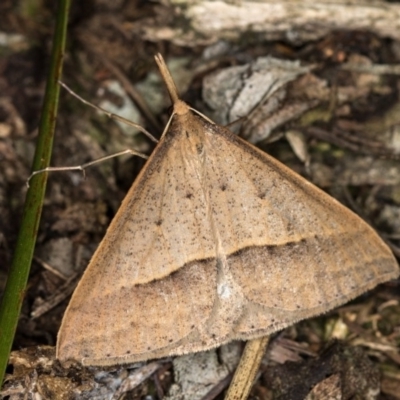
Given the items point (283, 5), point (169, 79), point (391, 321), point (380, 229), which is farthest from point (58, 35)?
point (391, 321)

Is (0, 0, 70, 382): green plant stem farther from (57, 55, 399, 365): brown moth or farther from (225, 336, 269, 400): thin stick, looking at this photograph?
(225, 336, 269, 400): thin stick

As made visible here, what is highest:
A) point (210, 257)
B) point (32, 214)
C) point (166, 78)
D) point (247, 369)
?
point (166, 78)

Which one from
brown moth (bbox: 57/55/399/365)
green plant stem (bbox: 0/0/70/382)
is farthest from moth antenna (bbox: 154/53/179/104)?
green plant stem (bbox: 0/0/70/382)

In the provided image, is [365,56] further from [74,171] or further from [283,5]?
[74,171]

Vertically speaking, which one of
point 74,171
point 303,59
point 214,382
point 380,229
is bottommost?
point 214,382

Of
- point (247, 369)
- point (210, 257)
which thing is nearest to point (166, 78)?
point (210, 257)

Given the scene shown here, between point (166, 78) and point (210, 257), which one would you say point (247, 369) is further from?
point (166, 78)
